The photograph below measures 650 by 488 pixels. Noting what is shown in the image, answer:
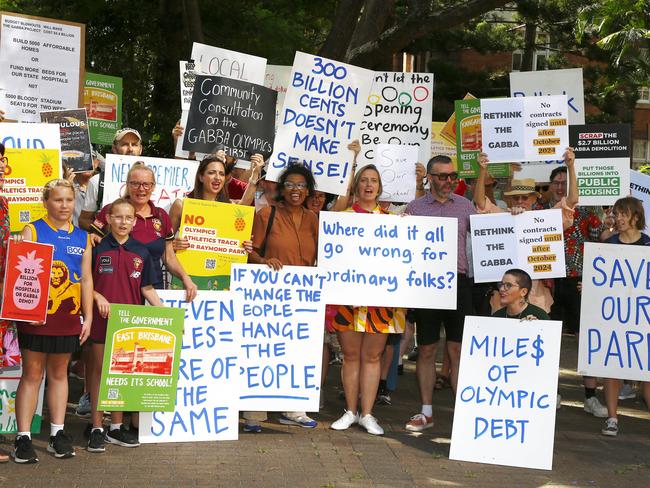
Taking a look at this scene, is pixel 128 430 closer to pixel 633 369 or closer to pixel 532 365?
pixel 532 365

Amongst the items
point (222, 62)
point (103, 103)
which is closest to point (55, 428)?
point (222, 62)

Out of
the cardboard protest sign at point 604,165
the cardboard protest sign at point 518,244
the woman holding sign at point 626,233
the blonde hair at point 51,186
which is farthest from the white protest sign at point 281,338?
the cardboard protest sign at point 604,165

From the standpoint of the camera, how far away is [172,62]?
57.5ft

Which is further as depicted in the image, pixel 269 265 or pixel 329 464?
Result: pixel 269 265

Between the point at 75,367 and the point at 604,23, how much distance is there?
15.5m

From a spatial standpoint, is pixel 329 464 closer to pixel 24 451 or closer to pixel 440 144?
pixel 24 451

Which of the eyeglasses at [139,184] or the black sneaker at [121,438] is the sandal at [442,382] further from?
the eyeglasses at [139,184]

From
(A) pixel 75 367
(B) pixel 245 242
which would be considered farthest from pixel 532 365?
(A) pixel 75 367

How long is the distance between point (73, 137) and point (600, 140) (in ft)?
15.2

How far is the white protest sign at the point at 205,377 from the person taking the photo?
299 inches

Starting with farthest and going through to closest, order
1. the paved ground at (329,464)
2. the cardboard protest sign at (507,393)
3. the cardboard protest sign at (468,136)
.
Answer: the cardboard protest sign at (468,136)
the cardboard protest sign at (507,393)
the paved ground at (329,464)

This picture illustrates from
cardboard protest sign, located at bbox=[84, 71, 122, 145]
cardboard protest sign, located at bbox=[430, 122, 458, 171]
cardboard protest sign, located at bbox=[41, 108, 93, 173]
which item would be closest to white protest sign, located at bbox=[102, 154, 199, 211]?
cardboard protest sign, located at bbox=[41, 108, 93, 173]

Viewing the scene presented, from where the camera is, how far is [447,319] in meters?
8.55

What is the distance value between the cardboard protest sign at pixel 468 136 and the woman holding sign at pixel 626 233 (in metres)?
1.78
